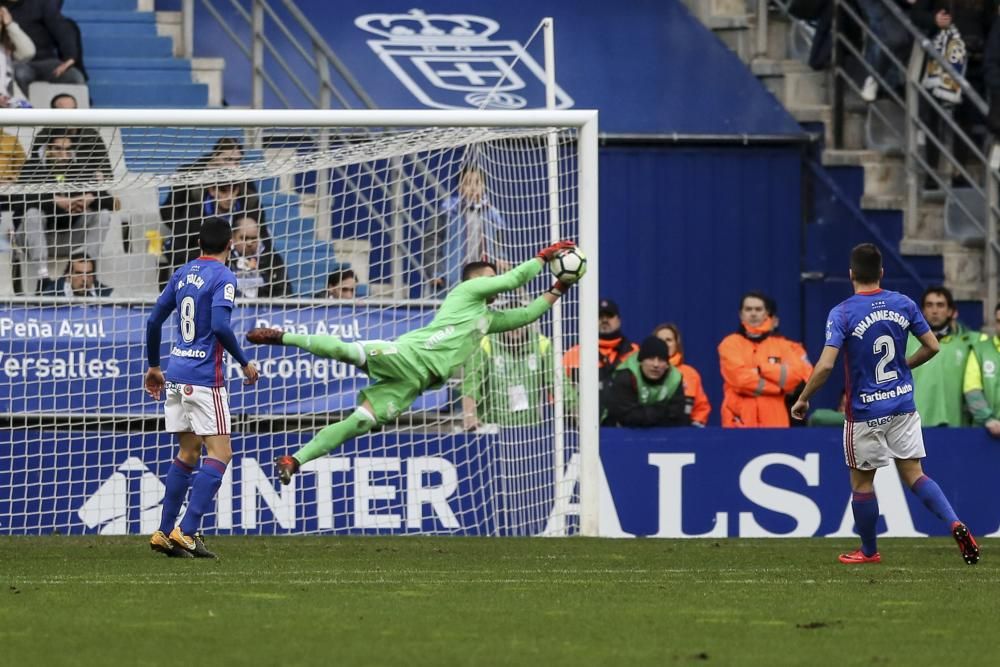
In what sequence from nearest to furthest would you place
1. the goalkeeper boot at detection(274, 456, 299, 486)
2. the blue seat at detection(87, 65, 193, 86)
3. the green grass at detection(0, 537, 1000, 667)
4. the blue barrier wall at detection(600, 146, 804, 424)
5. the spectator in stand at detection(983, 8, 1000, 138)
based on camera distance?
the green grass at detection(0, 537, 1000, 667), the goalkeeper boot at detection(274, 456, 299, 486), the spectator in stand at detection(983, 8, 1000, 138), the blue seat at detection(87, 65, 193, 86), the blue barrier wall at detection(600, 146, 804, 424)

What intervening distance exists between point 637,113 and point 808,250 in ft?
7.38

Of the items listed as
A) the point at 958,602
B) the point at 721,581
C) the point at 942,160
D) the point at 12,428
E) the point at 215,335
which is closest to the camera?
the point at 958,602

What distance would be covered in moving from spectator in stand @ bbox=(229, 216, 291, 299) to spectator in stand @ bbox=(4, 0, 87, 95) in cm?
345

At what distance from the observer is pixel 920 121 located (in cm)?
1819

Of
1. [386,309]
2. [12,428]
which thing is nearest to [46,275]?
[12,428]

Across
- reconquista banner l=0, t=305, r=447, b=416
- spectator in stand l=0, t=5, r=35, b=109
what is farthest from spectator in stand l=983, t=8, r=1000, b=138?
spectator in stand l=0, t=5, r=35, b=109

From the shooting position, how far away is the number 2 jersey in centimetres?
1052

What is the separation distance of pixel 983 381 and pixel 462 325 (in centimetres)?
471

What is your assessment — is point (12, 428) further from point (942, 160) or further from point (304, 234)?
point (942, 160)

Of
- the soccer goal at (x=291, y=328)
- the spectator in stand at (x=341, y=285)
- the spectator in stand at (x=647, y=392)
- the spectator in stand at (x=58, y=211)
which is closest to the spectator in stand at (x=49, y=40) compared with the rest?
the soccer goal at (x=291, y=328)

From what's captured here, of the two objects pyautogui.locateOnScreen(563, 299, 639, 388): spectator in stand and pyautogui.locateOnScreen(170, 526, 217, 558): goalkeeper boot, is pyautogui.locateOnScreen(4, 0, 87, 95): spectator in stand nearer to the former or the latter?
pyautogui.locateOnScreen(563, 299, 639, 388): spectator in stand

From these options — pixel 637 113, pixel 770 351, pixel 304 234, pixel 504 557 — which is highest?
pixel 637 113

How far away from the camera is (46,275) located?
45.1 feet

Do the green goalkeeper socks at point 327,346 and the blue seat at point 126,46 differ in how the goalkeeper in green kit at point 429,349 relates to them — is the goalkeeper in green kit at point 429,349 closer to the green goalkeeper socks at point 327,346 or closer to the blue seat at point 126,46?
the green goalkeeper socks at point 327,346
